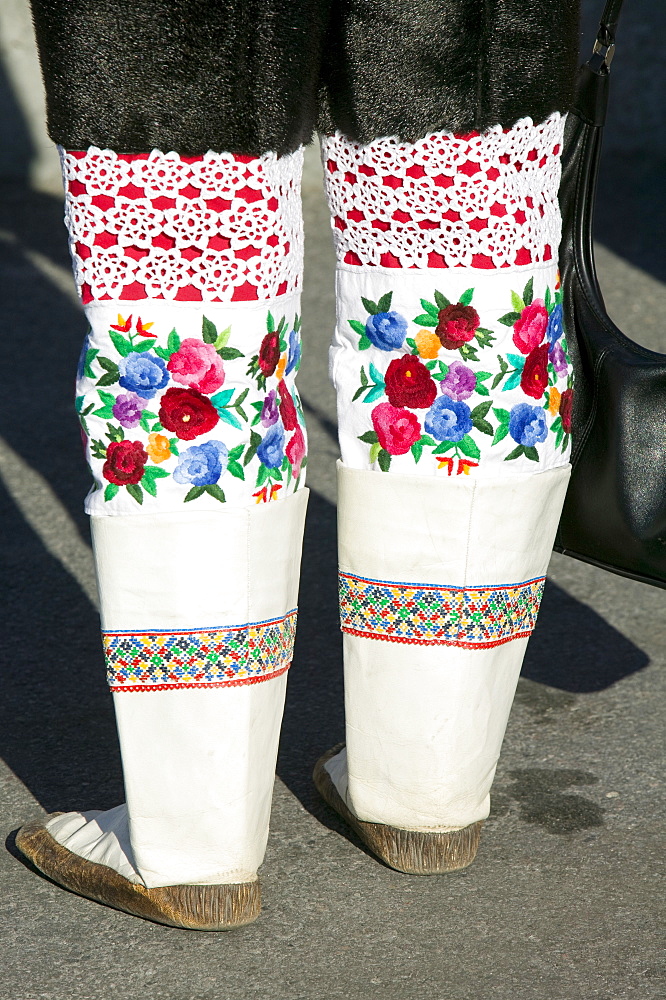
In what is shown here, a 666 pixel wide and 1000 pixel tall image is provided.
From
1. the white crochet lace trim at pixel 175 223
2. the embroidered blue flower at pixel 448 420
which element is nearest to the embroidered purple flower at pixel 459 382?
the embroidered blue flower at pixel 448 420

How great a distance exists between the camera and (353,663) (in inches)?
59.6

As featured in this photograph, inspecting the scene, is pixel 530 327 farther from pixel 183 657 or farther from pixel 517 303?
pixel 183 657

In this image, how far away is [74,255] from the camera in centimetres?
131

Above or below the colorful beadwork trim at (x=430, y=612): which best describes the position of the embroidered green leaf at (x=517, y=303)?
above

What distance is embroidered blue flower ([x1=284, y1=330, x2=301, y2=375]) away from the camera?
4.52ft

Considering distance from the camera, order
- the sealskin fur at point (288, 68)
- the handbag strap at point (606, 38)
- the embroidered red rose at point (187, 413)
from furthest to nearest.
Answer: the handbag strap at point (606, 38) < the embroidered red rose at point (187, 413) < the sealskin fur at point (288, 68)

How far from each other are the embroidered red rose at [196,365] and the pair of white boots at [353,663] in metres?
0.15

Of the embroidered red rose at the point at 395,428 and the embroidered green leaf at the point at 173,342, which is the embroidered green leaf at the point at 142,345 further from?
the embroidered red rose at the point at 395,428

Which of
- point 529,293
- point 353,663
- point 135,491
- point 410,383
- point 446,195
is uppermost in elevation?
point 446,195

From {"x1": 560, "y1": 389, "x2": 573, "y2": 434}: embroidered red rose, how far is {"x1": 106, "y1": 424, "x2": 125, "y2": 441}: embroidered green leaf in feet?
1.73

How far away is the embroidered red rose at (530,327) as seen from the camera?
1.39m

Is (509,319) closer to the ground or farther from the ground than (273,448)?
farther from the ground

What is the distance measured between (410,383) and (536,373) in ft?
0.50

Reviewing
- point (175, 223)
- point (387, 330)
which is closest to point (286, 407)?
point (387, 330)
